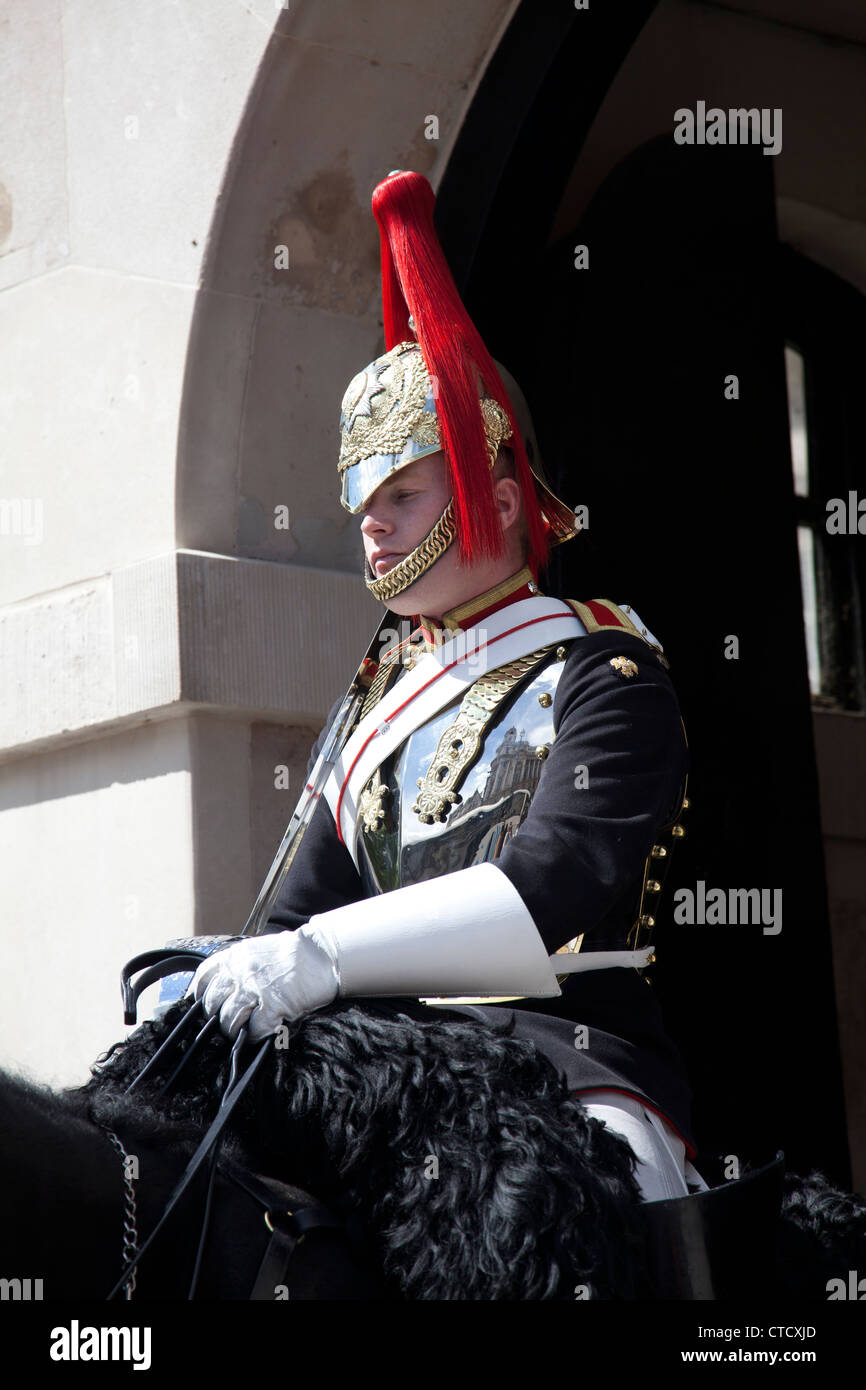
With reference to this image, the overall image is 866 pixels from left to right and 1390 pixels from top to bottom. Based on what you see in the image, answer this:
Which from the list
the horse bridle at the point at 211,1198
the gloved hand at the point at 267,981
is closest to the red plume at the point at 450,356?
the gloved hand at the point at 267,981

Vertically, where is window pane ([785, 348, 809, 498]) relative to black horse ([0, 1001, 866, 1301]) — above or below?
above

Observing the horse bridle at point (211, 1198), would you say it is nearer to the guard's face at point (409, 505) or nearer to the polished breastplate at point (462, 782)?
the polished breastplate at point (462, 782)

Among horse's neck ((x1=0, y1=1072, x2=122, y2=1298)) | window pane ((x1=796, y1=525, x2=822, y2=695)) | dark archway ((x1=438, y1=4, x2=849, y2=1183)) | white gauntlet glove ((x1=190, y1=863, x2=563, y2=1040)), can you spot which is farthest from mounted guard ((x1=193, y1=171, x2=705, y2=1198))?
window pane ((x1=796, y1=525, x2=822, y2=695))

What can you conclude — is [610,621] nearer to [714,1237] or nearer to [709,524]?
[714,1237]

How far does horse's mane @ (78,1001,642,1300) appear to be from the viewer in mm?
1717

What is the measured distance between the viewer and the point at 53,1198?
1576mm

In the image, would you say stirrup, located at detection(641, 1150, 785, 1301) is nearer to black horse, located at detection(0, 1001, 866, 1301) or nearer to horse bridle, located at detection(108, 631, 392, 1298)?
black horse, located at detection(0, 1001, 866, 1301)

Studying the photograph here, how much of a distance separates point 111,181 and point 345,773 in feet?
4.85

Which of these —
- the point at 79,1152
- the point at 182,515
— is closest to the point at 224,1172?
the point at 79,1152

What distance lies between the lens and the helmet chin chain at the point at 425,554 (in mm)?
2289

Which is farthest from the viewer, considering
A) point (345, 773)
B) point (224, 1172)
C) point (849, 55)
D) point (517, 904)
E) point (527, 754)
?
point (849, 55)

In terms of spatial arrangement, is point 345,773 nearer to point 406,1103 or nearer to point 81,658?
point 406,1103

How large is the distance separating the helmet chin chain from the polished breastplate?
6.5 inches

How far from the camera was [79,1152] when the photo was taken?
63.4 inches
